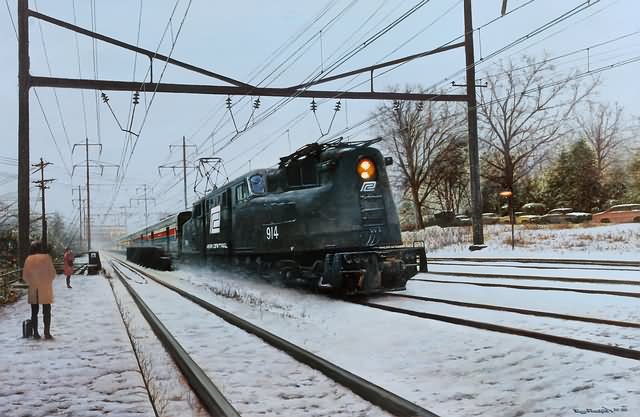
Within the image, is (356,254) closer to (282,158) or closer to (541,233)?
(282,158)

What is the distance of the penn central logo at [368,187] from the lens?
11.4 m

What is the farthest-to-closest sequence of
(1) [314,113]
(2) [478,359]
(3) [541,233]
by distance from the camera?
(3) [541,233], (1) [314,113], (2) [478,359]

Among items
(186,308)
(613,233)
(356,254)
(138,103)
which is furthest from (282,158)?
(613,233)

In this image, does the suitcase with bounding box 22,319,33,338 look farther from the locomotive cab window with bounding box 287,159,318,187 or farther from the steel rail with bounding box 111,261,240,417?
the locomotive cab window with bounding box 287,159,318,187

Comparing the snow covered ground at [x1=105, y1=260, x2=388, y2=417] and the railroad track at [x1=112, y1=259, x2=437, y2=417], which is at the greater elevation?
the railroad track at [x1=112, y1=259, x2=437, y2=417]

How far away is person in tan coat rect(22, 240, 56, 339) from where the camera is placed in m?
7.92

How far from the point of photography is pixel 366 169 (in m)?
11.5

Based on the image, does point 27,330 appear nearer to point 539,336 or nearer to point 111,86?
point 539,336

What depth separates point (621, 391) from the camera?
4.64 meters

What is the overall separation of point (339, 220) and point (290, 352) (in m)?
4.93

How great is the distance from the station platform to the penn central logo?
18.3ft

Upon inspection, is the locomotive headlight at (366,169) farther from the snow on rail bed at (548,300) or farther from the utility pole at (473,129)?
the utility pole at (473,129)

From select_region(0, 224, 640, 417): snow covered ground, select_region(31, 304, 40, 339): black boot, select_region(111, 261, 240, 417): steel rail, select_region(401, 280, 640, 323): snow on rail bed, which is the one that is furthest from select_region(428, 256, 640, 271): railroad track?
select_region(31, 304, 40, 339): black boot
